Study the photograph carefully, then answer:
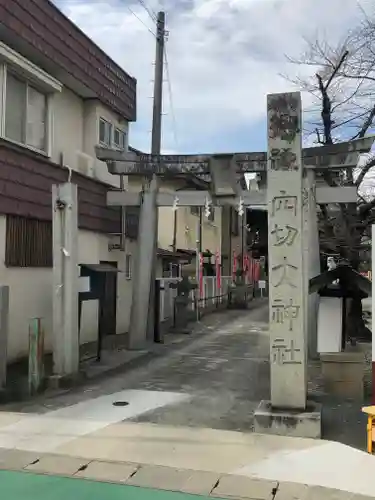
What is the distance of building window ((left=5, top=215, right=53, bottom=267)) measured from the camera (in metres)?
11.5

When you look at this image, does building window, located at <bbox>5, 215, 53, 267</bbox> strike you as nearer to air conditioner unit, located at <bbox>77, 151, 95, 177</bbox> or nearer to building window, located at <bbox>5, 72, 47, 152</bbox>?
building window, located at <bbox>5, 72, 47, 152</bbox>

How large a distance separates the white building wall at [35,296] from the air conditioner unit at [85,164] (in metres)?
1.66

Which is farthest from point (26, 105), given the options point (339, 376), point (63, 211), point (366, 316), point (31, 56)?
point (366, 316)

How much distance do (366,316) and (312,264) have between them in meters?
7.15

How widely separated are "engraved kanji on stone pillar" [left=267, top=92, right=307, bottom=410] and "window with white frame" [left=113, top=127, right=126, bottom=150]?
10.00 metres

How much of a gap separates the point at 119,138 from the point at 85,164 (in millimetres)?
2662

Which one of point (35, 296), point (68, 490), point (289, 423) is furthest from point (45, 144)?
point (68, 490)

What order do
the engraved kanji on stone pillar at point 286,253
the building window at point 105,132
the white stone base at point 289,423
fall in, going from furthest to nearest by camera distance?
the building window at point 105,132 → the engraved kanji on stone pillar at point 286,253 → the white stone base at point 289,423

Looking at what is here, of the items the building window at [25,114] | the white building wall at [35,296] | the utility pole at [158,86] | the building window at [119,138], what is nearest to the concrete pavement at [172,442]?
the white building wall at [35,296]

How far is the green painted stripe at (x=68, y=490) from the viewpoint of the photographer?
5117mm

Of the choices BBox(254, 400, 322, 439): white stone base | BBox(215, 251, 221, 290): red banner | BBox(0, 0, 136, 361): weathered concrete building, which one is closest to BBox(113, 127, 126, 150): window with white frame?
BBox(0, 0, 136, 361): weathered concrete building

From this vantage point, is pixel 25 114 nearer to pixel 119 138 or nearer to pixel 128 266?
pixel 119 138

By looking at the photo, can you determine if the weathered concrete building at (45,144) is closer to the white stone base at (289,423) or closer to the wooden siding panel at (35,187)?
the wooden siding panel at (35,187)

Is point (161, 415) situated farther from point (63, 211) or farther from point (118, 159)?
point (118, 159)
